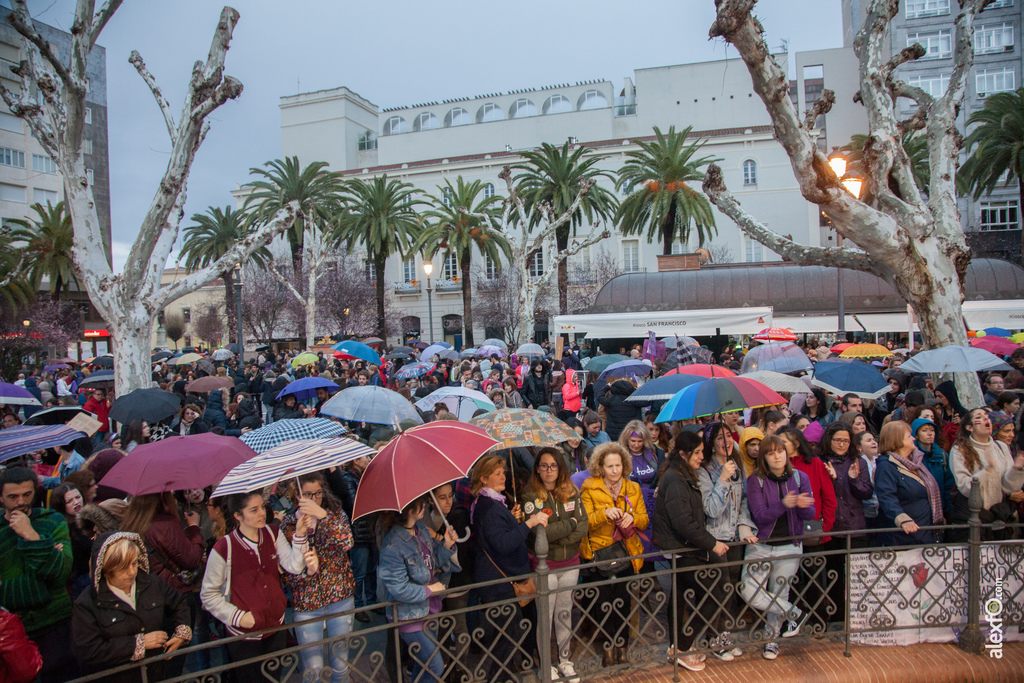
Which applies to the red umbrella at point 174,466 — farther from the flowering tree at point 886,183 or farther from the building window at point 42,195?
the building window at point 42,195

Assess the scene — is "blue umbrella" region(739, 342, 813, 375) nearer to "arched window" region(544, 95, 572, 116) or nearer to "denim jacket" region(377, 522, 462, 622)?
"denim jacket" region(377, 522, 462, 622)

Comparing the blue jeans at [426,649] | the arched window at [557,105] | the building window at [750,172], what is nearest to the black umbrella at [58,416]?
the blue jeans at [426,649]

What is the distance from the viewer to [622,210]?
102ft

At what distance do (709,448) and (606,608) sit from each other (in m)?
1.55

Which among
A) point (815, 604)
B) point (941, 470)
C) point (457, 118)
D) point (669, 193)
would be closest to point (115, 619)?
point (815, 604)

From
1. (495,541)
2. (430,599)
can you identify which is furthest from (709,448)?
(430,599)

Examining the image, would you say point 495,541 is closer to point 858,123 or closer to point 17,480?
point 17,480

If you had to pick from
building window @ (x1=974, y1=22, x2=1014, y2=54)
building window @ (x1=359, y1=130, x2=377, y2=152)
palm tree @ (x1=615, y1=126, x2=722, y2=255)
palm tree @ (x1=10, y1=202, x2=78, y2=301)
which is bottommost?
palm tree @ (x1=10, y1=202, x2=78, y2=301)

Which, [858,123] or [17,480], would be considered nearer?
[17,480]

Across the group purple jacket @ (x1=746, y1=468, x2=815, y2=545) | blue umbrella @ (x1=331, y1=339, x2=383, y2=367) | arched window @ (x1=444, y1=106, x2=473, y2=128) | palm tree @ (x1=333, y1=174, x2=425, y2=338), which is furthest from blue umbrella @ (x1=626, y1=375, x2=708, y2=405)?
arched window @ (x1=444, y1=106, x2=473, y2=128)

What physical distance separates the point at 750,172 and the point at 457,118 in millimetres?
26042

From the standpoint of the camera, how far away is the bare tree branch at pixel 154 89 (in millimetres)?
10344

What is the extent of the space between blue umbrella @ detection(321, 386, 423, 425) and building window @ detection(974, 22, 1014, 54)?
4654cm

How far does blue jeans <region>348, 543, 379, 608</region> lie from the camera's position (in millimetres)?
5176
